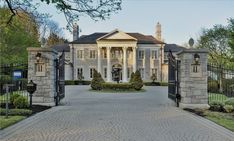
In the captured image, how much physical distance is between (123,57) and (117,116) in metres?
49.1

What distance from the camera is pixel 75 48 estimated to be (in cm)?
6022

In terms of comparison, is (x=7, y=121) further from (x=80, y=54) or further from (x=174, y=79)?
(x=80, y=54)

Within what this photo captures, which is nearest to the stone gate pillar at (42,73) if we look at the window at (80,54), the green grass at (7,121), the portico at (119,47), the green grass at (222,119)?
the green grass at (7,121)

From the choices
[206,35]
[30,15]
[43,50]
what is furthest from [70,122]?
[206,35]

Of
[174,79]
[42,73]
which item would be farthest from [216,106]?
[42,73]

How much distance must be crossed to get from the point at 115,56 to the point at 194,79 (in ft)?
155

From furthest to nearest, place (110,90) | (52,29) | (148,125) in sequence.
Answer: (52,29), (110,90), (148,125)

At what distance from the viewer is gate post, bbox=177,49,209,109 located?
15.5m

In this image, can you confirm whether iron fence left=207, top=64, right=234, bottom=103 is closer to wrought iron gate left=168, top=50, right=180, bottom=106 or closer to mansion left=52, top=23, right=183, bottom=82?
wrought iron gate left=168, top=50, right=180, bottom=106

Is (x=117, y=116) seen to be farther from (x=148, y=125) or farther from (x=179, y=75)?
(x=179, y=75)

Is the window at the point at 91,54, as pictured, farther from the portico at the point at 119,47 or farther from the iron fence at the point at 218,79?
the iron fence at the point at 218,79

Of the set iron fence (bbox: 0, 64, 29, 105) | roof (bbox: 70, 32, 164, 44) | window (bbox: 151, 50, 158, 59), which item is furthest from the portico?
iron fence (bbox: 0, 64, 29, 105)

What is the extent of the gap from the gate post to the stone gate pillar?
588 centimetres

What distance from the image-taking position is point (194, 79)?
15594 mm
